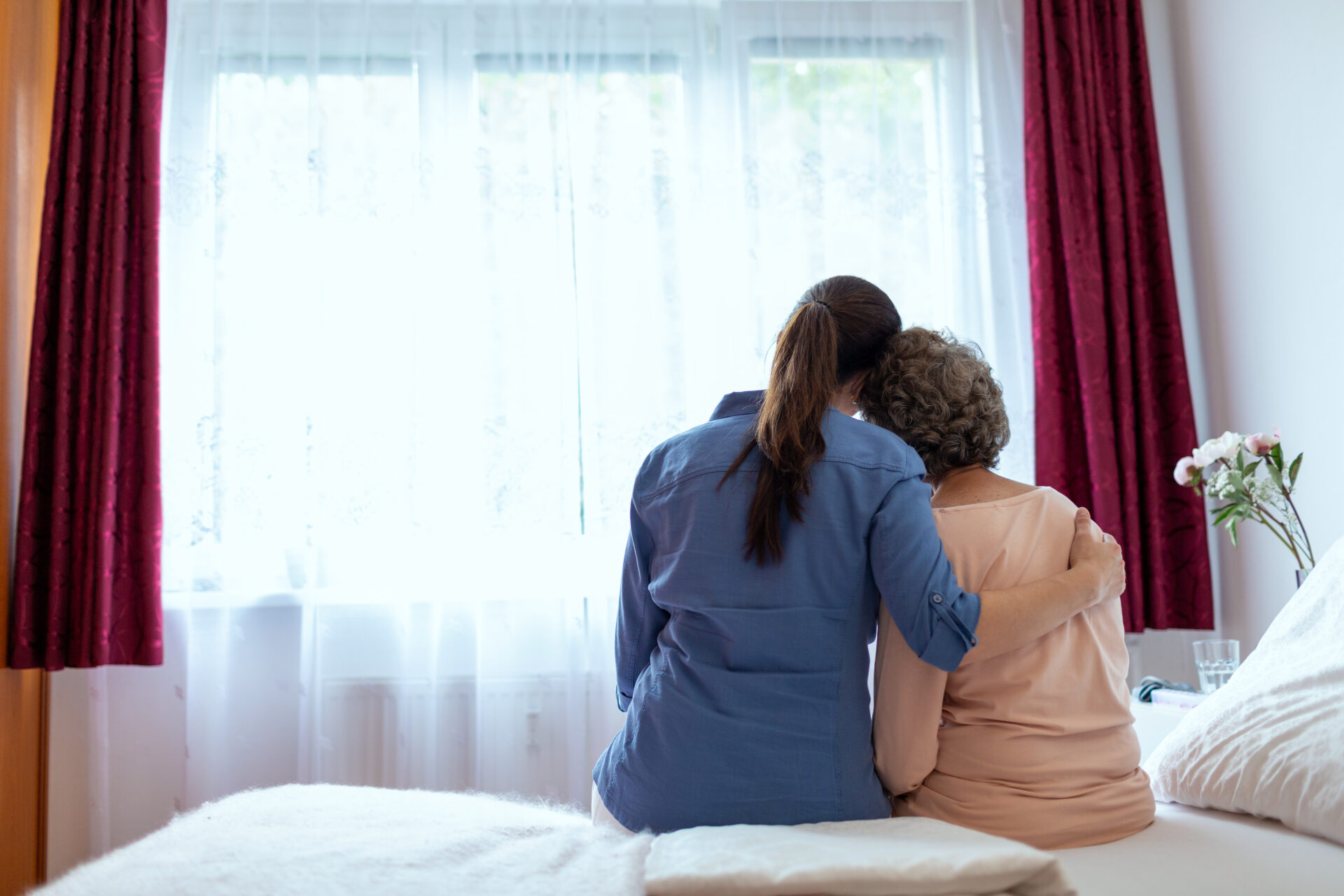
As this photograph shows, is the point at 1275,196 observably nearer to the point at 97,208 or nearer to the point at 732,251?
the point at 732,251

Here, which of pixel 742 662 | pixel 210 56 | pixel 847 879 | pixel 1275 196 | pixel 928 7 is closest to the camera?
pixel 847 879

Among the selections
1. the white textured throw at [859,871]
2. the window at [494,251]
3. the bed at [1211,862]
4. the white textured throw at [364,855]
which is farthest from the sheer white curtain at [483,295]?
the white textured throw at [859,871]

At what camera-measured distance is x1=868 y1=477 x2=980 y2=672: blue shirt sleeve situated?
1.14m

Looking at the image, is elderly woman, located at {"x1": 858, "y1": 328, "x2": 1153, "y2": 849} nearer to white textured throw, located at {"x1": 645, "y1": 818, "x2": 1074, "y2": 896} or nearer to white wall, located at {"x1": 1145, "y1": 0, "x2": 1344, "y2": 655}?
white textured throw, located at {"x1": 645, "y1": 818, "x2": 1074, "y2": 896}

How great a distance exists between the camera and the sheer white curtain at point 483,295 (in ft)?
8.32

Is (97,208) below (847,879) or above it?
above

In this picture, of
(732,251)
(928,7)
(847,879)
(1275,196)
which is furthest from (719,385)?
(847,879)

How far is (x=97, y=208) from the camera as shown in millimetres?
2516

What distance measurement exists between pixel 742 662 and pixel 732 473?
0.77ft

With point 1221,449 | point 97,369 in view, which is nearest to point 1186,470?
point 1221,449

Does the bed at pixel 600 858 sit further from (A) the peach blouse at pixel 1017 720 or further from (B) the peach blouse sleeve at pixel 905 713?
(B) the peach blouse sleeve at pixel 905 713

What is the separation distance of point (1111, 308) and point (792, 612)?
6.33ft

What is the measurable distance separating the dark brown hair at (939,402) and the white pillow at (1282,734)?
48cm

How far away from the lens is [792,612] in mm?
1174
